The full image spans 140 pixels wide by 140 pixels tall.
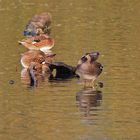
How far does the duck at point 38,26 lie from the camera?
26.8 meters

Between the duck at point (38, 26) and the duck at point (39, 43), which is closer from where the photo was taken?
the duck at point (39, 43)

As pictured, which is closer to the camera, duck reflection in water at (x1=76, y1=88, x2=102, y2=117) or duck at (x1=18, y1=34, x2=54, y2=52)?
duck reflection in water at (x1=76, y1=88, x2=102, y2=117)

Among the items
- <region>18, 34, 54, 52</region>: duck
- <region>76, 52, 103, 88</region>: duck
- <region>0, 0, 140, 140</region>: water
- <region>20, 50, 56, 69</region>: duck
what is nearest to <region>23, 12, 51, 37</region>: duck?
<region>0, 0, 140, 140</region>: water

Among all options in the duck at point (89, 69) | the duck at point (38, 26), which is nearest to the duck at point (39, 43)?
the duck at point (38, 26)

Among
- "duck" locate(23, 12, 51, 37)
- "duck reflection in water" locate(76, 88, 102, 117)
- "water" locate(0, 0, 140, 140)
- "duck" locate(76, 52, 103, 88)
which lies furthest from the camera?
"duck" locate(23, 12, 51, 37)

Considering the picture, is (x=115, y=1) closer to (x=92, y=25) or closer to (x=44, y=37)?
(x=92, y=25)

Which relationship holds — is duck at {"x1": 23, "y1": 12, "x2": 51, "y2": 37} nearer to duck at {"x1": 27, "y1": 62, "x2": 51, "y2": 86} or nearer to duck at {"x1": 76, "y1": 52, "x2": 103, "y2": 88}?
duck at {"x1": 27, "y1": 62, "x2": 51, "y2": 86}

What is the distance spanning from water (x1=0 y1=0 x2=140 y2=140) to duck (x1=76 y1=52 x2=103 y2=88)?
217mm

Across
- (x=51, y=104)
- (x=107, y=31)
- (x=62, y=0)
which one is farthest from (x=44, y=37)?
(x=62, y=0)

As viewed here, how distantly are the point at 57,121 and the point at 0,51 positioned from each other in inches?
297

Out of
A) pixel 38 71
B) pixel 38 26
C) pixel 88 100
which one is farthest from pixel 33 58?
pixel 38 26

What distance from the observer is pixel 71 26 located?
2791 cm

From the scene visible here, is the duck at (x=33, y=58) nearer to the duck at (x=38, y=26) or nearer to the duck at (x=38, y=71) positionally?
the duck at (x=38, y=71)

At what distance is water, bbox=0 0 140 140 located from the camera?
14312 mm
